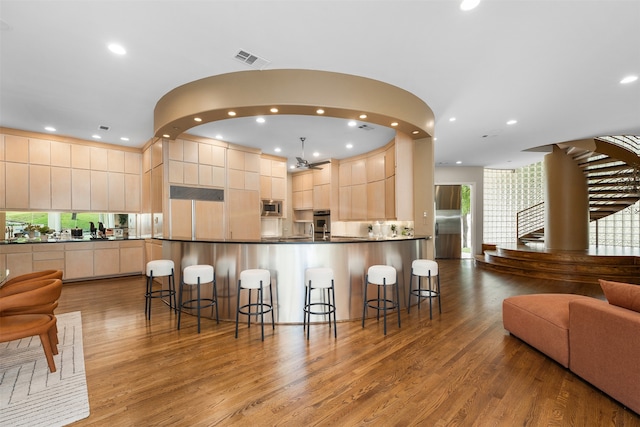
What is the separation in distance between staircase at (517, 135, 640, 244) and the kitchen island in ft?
20.7

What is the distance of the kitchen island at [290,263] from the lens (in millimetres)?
3871

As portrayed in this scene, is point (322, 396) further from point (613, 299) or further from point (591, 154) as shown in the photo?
point (591, 154)

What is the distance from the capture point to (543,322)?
2812 mm

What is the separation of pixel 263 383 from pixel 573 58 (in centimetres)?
480

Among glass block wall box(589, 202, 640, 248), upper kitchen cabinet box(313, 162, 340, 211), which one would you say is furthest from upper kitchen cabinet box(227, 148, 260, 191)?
glass block wall box(589, 202, 640, 248)

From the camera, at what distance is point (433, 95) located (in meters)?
4.35

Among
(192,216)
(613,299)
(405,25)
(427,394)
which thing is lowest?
(427,394)

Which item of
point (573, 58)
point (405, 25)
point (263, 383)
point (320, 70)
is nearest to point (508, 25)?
point (405, 25)

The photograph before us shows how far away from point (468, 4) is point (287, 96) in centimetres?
204

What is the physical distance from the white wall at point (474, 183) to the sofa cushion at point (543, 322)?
23.3 feet

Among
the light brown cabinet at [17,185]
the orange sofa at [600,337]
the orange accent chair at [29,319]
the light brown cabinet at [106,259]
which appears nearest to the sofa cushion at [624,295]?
the orange sofa at [600,337]

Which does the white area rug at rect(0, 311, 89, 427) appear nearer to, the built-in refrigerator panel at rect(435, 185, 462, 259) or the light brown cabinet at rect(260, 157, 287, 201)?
the light brown cabinet at rect(260, 157, 287, 201)

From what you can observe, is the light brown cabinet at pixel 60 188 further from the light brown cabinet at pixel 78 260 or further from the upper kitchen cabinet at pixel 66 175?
the light brown cabinet at pixel 78 260

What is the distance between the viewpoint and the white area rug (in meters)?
2.00
